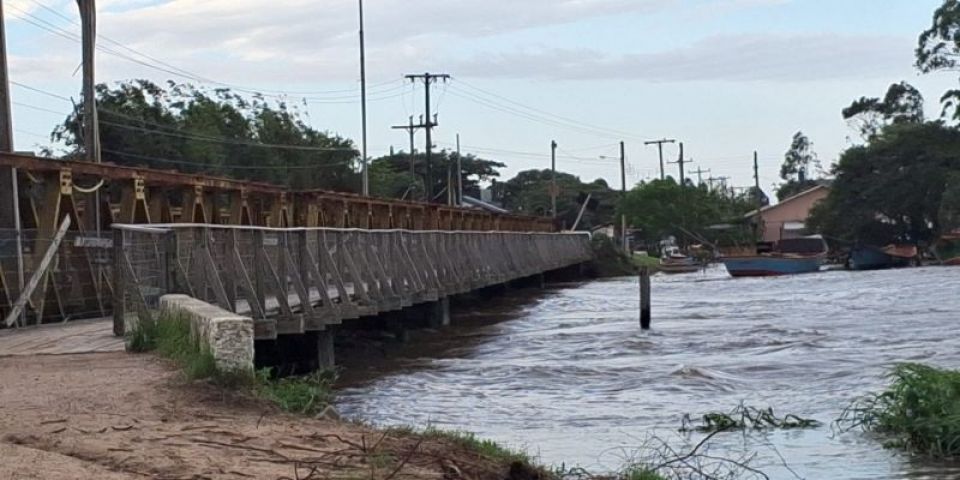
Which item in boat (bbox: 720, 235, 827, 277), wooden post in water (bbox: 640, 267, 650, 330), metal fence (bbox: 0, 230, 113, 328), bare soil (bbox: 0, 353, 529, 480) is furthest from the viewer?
boat (bbox: 720, 235, 827, 277)

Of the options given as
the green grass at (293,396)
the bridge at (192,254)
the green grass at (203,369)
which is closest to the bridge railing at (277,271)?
the bridge at (192,254)

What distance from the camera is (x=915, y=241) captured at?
277ft

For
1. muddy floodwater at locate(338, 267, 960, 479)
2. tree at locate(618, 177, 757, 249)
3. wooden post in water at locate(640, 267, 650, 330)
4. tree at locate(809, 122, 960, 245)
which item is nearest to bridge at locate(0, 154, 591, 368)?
A: muddy floodwater at locate(338, 267, 960, 479)

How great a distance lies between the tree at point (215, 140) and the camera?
58.8 meters

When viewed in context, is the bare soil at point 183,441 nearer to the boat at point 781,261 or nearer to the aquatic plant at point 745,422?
the aquatic plant at point 745,422

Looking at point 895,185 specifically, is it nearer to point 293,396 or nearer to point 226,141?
Result: point 226,141

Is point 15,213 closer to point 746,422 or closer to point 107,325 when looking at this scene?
point 107,325

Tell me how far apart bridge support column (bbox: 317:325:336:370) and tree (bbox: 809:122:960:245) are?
6281 centimetres

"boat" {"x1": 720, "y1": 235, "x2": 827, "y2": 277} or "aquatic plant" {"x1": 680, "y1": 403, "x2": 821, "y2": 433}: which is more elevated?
"boat" {"x1": 720, "y1": 235, "x2": 827, "y2": 277}

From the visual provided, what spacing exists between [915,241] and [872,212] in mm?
3357

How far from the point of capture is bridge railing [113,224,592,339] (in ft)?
49.9

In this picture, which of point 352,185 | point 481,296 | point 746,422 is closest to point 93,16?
point 746,422

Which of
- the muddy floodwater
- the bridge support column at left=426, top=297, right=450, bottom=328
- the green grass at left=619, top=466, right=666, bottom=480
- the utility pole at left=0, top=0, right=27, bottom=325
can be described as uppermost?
the utility pole at left=0, top=0, right=27, bottom=325

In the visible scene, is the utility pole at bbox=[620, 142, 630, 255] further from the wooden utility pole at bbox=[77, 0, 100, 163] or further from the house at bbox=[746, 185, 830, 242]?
the wooden utility pole at bbox=[77, 0, 100, 163]
